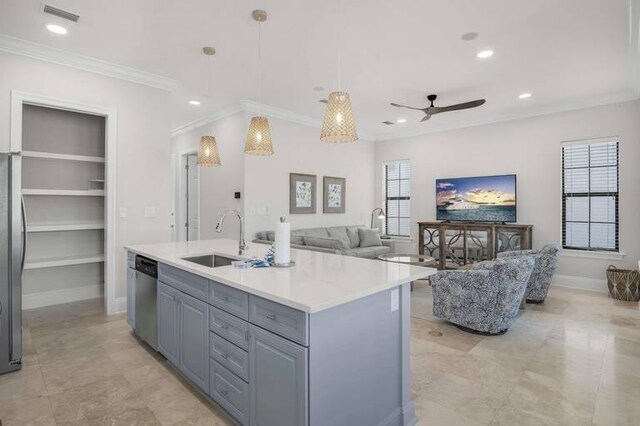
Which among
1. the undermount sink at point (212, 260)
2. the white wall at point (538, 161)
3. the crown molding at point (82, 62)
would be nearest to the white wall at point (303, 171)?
the white wall at point (538, 161)

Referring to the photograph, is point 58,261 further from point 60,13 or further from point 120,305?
point 60,13

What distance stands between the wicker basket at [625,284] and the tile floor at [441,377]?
1.03 metres

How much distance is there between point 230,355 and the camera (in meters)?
2.00

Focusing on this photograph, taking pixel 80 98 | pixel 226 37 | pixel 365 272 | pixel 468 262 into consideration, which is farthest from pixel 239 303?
pixel 468 262

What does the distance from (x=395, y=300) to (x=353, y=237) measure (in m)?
4.83

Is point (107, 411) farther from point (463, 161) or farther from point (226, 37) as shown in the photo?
point (463, 161)

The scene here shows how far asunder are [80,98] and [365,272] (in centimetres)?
386

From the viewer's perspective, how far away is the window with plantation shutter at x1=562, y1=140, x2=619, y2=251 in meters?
5.23

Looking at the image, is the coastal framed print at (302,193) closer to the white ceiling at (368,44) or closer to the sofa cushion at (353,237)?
the sofa cushion at (353,237)

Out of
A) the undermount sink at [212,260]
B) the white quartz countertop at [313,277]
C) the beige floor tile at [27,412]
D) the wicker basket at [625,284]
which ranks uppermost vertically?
the white quartz countertop at [313,277]

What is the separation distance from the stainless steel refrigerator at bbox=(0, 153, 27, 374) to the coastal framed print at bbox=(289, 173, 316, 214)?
3.98m

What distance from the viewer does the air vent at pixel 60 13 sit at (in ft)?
9.54

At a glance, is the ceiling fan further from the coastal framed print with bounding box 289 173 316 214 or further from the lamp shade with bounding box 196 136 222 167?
the lamp shade with bounding box 196 136 222 167

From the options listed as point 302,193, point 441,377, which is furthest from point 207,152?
point 302,193
